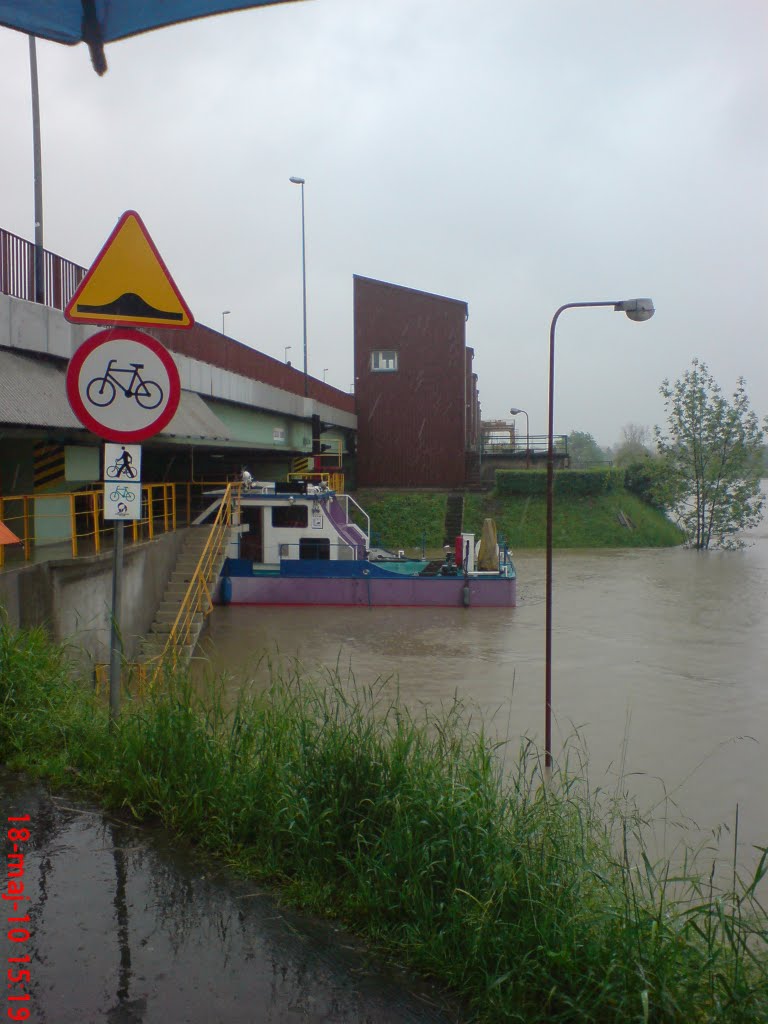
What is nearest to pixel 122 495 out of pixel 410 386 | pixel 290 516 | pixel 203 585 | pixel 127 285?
pixel 127 285

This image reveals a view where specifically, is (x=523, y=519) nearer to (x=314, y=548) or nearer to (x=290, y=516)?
(x=314, y=548)

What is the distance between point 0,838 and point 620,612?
19.7 metres

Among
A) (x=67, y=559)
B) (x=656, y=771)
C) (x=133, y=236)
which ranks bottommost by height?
(x=656, y=771)

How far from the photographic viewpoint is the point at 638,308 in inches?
412

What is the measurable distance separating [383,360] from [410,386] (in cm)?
174

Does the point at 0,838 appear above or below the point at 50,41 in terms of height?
below

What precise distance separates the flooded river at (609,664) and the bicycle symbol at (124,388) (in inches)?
92.9

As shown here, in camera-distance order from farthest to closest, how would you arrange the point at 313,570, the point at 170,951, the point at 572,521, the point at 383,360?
the point at 383,360, the point at 572,521, the point at 313,570, the point at 170,951

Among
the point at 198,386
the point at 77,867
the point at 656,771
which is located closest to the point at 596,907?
the point at 77,867

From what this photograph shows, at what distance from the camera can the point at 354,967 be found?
268cm

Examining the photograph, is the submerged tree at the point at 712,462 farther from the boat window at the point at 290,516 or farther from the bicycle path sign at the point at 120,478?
the bicycle path sign at the point at 120,478

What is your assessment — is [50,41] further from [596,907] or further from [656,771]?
[656,771]

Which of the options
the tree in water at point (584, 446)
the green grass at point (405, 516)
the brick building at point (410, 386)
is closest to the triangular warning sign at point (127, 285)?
the green grass at point (405, 516)
